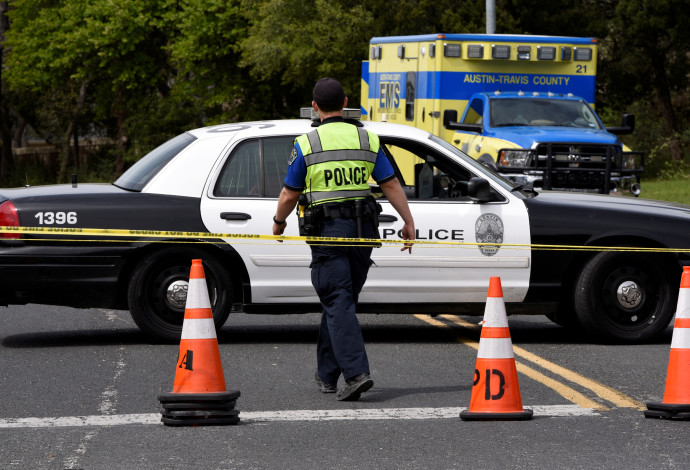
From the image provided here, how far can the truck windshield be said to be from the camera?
57.4 ft

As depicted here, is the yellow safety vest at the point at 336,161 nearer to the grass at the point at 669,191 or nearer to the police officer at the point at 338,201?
the police officer at the point at 338,201

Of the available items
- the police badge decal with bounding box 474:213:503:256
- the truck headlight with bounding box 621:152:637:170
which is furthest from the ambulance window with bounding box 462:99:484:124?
the police badge decal with bounding box 474:213:503:256

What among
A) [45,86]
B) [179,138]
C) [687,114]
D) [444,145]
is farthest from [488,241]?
[45,86]

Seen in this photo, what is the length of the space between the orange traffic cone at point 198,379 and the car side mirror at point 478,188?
2.61m

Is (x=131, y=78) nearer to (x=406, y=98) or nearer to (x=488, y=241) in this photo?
(x=406, y=98)

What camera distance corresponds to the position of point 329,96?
21.7 feet

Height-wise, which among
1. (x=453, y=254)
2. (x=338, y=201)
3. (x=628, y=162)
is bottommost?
(x=453, y=254)

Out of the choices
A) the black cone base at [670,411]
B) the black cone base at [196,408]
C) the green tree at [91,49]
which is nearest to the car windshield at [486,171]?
the black cone base at [670,411]

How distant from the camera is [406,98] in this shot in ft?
63.1

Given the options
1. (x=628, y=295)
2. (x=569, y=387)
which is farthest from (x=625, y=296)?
(x=569, y=387)

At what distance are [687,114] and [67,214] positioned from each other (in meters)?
33.6

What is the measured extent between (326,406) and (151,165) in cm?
294

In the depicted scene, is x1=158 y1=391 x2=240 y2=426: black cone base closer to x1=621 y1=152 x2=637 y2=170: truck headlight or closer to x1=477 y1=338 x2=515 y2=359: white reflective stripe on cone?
x1=477 y1=338 x2=515 y2=359: white reflective stripe on cone

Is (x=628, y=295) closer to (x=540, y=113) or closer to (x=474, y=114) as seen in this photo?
(x=540, y=113)
